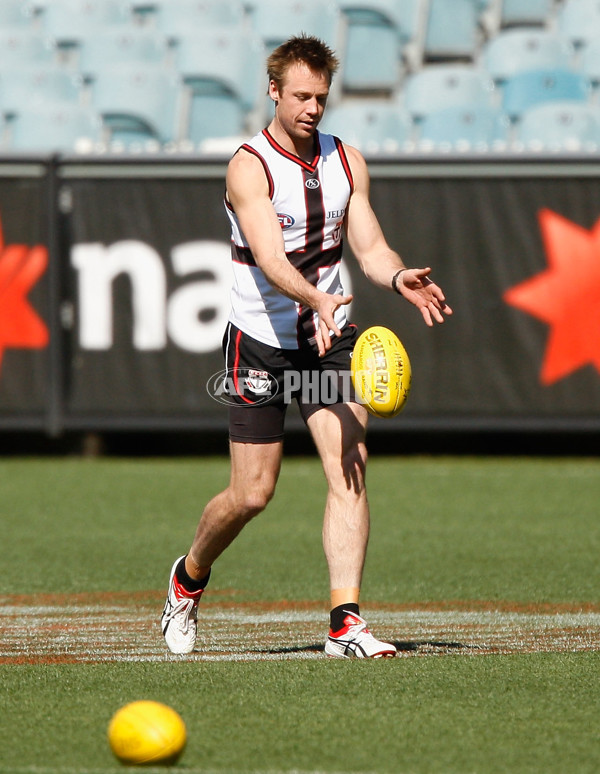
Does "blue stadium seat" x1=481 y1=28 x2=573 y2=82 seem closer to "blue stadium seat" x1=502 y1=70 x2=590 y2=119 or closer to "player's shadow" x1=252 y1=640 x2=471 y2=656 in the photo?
"blue stadium seat" x1=502 y1=70 x2=590 y2=119

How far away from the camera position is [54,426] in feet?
41.1

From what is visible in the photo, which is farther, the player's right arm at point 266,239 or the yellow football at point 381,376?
the yellow football at point 381,376

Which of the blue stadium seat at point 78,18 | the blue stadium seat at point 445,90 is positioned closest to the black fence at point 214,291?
the blue stadium seat at point 445,90

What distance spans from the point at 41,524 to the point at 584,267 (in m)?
5.75

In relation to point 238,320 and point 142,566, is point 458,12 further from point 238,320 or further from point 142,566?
point 238,320

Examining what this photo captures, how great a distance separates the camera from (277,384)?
5.23 metres

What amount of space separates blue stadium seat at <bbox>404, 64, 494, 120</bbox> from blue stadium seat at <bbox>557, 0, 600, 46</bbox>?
1663 millimetres

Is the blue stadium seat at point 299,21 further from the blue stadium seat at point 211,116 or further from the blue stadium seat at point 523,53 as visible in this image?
the blue stadium seat at point 523,53

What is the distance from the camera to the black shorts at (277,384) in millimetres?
5215

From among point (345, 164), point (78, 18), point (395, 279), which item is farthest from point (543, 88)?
point (395, 279)

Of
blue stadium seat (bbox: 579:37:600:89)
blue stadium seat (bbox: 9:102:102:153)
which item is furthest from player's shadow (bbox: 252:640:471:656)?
blue stadium seat (bbox: 579:37:600:89)

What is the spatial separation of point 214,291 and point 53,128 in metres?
4.14

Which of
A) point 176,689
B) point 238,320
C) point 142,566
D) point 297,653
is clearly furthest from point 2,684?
point 142,566

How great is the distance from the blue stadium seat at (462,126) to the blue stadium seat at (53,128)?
156 inches
